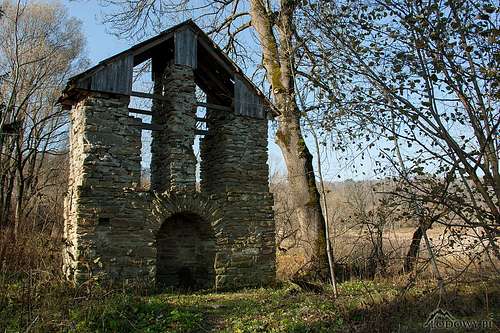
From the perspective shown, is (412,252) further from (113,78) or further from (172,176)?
(113,78)

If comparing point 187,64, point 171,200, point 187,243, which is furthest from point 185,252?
point 187,64

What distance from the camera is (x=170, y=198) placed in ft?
33.4

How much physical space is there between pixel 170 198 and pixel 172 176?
565 millimetres

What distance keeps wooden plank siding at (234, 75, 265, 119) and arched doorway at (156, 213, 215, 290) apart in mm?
3011

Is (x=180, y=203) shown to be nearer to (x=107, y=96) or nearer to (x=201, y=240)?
(x=201, y=240)

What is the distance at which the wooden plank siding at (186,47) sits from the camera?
35.8 feet

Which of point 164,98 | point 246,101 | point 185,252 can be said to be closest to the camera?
point 164,98

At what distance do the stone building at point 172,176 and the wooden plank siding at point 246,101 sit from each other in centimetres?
3

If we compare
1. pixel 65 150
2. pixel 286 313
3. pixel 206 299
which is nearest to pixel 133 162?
pixel 206 299

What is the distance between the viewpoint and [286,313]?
7.76m

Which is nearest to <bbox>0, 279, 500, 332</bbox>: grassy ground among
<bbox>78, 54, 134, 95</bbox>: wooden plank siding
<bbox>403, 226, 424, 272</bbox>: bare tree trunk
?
<bbox>403, 226, 424, 272</bbox>: bare tree trunk

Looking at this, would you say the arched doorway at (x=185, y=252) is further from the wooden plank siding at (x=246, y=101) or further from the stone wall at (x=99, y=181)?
the wooden plank siding at (x=246, y=101)

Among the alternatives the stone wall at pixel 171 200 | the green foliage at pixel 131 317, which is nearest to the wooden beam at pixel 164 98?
the stone wall at pixel 171 200

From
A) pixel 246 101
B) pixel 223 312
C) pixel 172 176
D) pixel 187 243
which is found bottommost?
pixel 223 312
